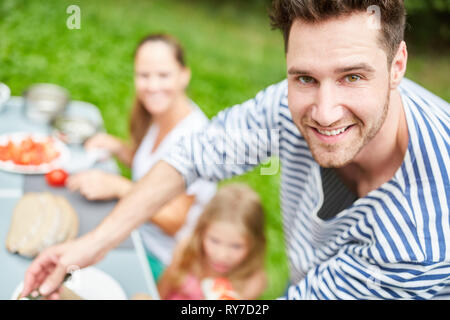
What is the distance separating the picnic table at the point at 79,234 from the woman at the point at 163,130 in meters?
0.16

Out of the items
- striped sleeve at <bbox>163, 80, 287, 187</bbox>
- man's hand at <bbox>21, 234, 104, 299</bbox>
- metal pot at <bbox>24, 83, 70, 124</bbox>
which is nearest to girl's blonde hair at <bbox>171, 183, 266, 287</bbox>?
striped sleeve at <bbox>163, 80, 287, 187</bbox>

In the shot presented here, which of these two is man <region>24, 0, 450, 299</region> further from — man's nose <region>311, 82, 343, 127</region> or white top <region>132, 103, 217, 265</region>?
white top <region>132, 103, 217, 265</region>

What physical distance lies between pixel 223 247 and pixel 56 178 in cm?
53

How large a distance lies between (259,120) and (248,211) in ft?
1.62

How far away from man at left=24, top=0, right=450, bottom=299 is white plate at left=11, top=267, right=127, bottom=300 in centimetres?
7

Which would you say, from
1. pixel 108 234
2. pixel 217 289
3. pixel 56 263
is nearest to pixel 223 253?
pixel 217 289

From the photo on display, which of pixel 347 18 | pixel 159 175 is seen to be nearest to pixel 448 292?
pixel 347 18

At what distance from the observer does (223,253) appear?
4.84 feet

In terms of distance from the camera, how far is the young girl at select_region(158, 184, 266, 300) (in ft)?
4.78

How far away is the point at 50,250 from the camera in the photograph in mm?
944

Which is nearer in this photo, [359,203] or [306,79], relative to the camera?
[306,79]

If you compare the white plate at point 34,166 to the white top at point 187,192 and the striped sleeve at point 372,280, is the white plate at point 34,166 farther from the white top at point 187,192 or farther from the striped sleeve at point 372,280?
the striped sleeve at point 372,280

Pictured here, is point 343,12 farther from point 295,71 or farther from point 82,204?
point 82,204

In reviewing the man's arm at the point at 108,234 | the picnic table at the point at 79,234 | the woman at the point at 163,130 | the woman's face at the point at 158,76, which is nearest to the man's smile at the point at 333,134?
the man's arm at the point at 108,234
